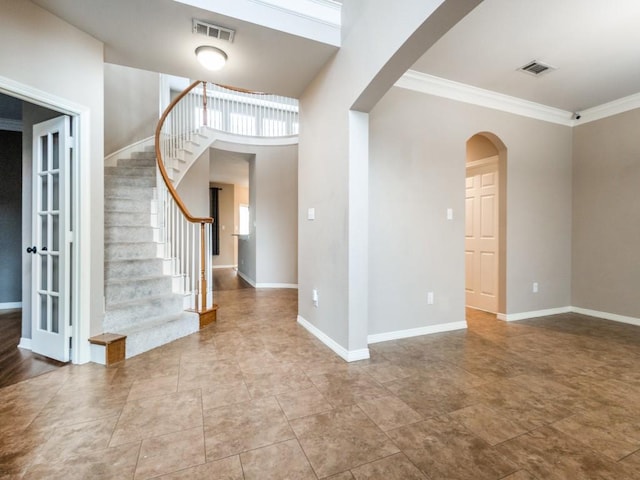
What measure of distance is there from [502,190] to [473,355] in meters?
2.26

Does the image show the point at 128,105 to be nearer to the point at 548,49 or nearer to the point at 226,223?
the point at 226,223

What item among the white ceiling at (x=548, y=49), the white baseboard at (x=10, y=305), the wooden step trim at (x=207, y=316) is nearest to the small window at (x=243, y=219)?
the white baseboard at (x=10, y=305)

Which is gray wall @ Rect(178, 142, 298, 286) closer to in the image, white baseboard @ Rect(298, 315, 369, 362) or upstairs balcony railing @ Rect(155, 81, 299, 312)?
upstairs balcony railing @ Rect(155, 81, 299, 312)

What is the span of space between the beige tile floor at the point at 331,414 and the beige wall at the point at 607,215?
4.50 ft

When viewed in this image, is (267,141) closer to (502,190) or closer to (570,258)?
(502,190)

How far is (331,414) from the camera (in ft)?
5.76

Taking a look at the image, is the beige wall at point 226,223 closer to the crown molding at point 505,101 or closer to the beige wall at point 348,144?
the beige wall at point 348,144

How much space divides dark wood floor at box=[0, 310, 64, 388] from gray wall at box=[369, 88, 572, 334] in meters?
2.81

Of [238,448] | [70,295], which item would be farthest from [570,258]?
[70,295]

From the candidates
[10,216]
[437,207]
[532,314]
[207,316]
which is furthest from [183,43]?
[532,314]

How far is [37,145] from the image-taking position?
257 cm

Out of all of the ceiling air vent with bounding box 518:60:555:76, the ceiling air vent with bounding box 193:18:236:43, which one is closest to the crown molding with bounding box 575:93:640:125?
the ceiling air vent with bounding box 518:60:555:76

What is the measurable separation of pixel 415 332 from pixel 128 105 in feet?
17.3

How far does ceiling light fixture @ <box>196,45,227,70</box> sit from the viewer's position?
2.54 m
